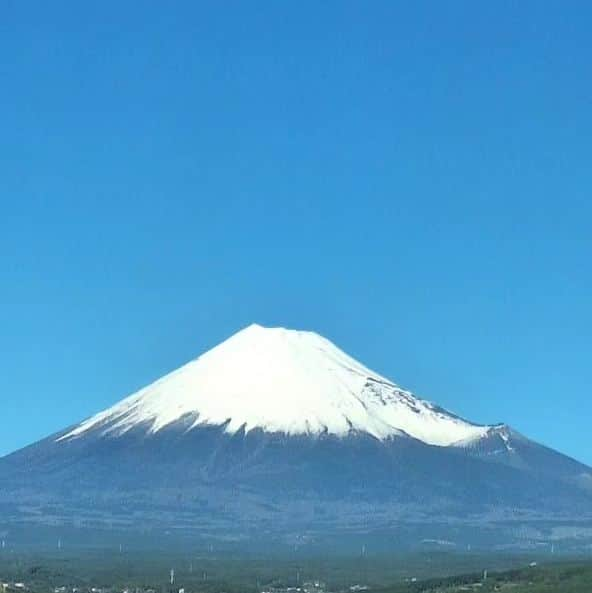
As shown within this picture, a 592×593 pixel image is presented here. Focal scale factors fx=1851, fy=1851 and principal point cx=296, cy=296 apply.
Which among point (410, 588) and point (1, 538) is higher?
point (1, 538)

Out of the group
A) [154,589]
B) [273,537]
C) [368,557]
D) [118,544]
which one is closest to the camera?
[154,589]

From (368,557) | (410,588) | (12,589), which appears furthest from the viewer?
(368,557)

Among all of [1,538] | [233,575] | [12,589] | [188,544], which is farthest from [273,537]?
[12,589]

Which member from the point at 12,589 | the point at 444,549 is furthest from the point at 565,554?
the point at 12,589

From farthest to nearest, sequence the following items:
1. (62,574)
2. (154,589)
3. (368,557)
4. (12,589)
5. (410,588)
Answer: (368,557) < (62,574) < (154,589) < (410,588) < (12,589)

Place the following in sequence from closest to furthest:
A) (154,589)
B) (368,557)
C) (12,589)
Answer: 1. (12,589)
2. (154,589)
3. (368,557)

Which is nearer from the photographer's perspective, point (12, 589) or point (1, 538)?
point (12, 589)

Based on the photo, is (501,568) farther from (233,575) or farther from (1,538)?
(1,538)

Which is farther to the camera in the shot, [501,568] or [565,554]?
[565,554]

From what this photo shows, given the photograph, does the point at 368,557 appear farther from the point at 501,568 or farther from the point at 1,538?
the point at 1,538
